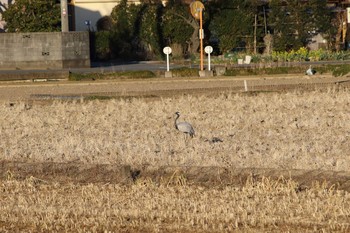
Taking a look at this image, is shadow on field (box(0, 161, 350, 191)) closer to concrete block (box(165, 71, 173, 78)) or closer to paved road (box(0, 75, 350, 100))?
paved road (box(0, 75, 350, 100))

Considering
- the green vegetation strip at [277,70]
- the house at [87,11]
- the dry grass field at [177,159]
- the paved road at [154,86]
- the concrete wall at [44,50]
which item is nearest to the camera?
the dry grass field at [177,159]

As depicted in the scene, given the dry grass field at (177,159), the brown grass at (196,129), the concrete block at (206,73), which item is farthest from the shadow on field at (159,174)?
the concrete block at (206,73)

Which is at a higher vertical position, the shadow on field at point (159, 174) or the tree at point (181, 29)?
the tree at point (181, 29)

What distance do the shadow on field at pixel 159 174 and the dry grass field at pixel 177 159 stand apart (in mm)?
48

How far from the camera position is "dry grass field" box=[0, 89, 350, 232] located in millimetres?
6941

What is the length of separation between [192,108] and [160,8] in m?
22.8

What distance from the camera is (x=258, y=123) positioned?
1282 centimetres

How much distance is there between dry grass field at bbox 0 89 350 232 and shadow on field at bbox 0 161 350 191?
48 millimetres

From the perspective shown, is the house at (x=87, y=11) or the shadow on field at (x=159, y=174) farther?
the house at (x=87, y=11)

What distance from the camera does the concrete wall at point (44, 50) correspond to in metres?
30.3

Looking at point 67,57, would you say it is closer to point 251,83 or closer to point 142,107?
point 251,83

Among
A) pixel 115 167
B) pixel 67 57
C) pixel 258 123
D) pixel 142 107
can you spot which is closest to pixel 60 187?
pixel 115 167

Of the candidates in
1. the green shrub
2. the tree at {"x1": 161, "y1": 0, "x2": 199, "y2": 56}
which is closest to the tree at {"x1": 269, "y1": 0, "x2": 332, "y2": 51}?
the tree at {"x1": 161, "y1": 0, "x2": 199, "y2": 56}

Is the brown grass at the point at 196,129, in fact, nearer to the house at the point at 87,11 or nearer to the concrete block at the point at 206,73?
the concrete block at the point at 206,73
